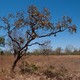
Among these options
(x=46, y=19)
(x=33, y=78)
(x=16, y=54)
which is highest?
(x=46, y=19)

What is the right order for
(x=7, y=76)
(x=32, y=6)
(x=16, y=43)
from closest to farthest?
(x=7, y=76), (x=32, y=6), (x=16, y=43)

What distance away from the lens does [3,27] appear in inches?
731

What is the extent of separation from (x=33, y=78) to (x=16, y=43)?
365cm

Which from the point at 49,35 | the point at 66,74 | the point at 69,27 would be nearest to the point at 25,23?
the point at 49,35

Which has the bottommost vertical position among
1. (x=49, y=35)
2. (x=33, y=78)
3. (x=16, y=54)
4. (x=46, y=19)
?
(x=33, y=78)

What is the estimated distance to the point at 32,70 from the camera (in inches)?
788

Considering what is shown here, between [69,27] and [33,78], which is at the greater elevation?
Answer: [69,27]

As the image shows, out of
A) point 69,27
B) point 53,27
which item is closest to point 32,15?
point 53,27

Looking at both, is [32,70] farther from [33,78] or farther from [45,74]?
[33,78]

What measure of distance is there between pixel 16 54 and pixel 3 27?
2.68 m

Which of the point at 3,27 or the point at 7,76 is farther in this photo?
the point at 3,27

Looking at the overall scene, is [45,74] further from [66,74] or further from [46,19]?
[46,19]

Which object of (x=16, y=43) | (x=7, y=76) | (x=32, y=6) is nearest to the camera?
(x=7, y=76)

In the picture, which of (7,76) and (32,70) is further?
(32,70)
